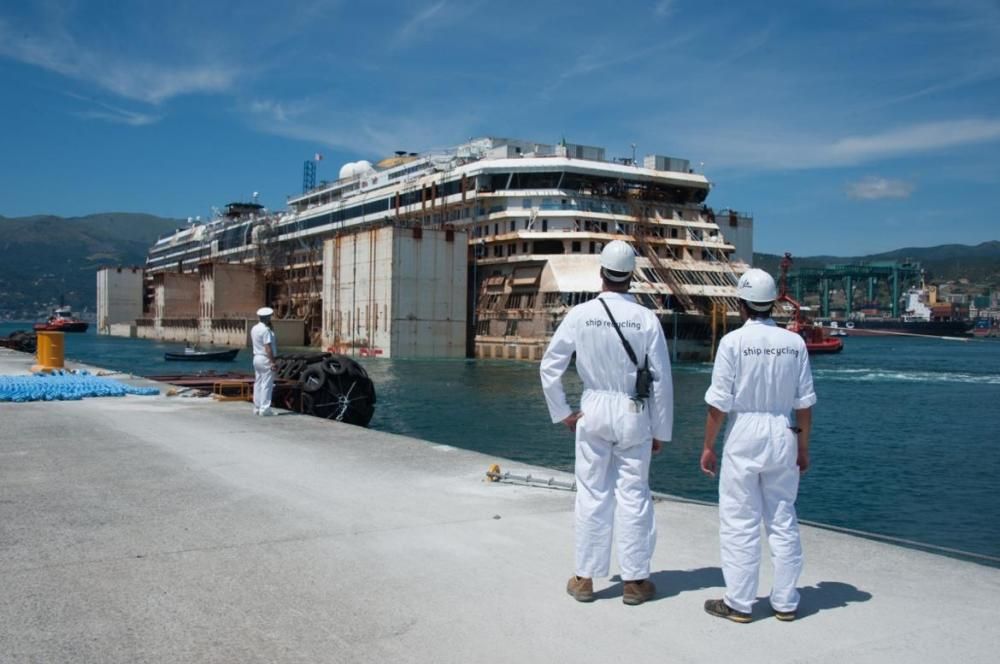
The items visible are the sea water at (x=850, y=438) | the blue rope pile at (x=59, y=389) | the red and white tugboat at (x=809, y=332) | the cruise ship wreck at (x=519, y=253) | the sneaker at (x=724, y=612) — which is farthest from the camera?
the red and white tugboat at (x=809, y=332)

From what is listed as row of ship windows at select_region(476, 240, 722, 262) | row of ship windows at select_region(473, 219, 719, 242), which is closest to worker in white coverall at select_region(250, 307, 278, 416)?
row of ship windows at select_region(476, 240, 722, 262)

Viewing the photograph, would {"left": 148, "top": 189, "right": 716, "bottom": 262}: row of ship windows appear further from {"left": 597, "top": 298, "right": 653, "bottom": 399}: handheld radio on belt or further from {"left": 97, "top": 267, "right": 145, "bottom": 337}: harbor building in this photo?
{"left": 97, "top": 267, "right": 145, "bottom": 337}: harbor building

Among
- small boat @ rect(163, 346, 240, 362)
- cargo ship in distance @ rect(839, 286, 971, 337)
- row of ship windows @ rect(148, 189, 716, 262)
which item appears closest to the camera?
small boat @ rect(163, 346, 240, 362)

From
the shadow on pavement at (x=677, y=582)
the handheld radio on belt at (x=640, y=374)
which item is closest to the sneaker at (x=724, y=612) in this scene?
the shadow on pavement at (x=677, y=582)

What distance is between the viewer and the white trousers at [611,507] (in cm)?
432

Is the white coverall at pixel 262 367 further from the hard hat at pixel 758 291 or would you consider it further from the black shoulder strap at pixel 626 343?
the hard hat at pixel 758 291

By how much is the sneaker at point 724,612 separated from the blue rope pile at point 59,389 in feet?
43.4

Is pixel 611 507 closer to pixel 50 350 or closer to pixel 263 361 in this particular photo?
pixel 263 361

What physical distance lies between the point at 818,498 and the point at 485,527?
883 centimetres

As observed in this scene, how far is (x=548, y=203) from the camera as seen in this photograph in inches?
2052

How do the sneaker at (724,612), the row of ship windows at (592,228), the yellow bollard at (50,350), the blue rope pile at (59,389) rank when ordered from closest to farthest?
1. the sneaker at (724,612)
2. the blue rope pile at (59,389)
3. the yellow bollard at (50,350)
4. the row of ship windows at (592,228)

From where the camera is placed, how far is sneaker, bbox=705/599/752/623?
4.06 metres

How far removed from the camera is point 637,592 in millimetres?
4285

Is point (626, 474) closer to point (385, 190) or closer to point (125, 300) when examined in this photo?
point (385, 190)
